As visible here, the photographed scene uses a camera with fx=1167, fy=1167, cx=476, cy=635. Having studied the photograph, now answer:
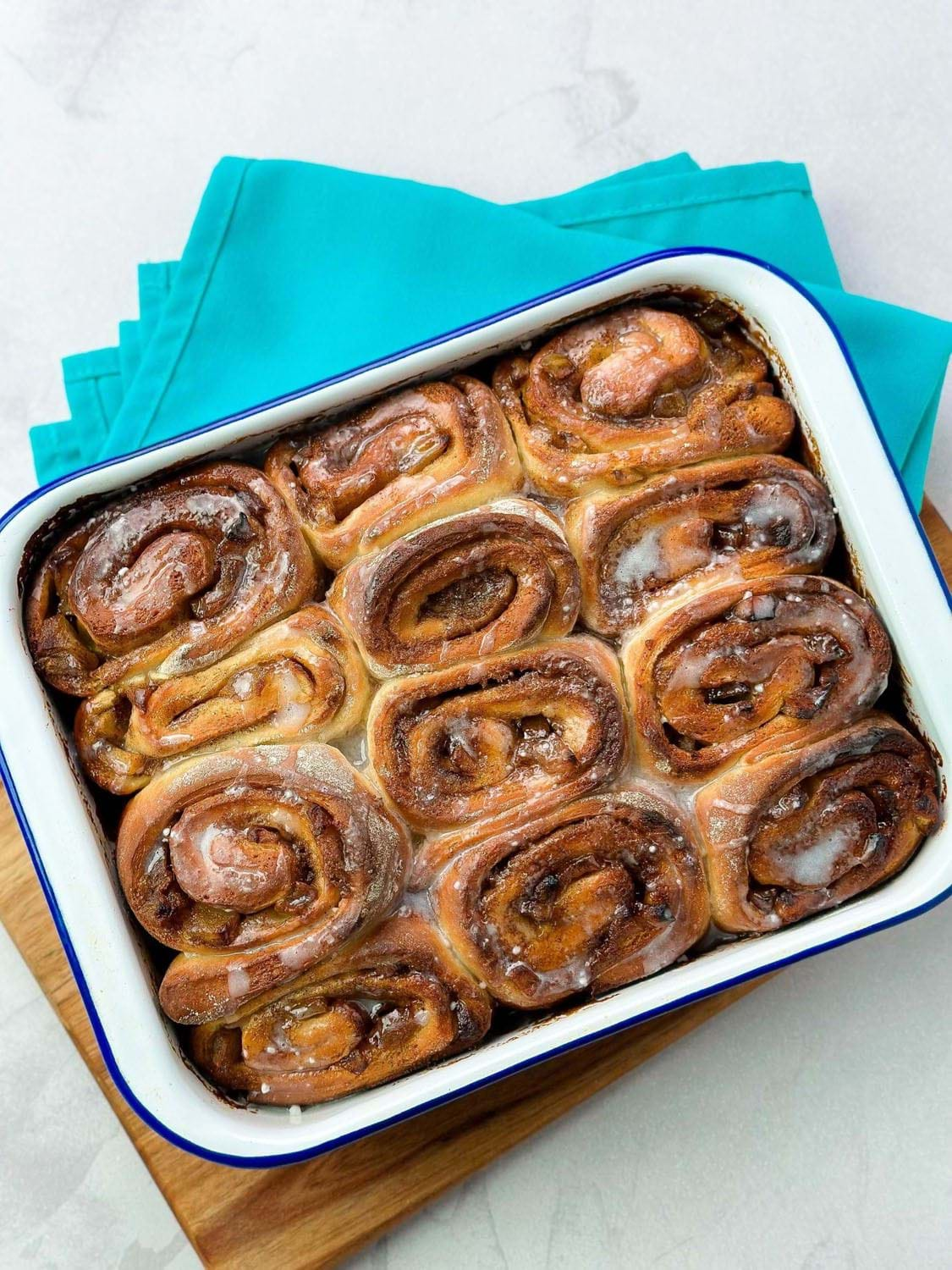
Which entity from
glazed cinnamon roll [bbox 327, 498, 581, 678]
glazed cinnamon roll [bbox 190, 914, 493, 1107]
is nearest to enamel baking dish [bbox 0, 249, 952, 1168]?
glazed cinnamon roll [bbox 190, 914, 493, 1107]

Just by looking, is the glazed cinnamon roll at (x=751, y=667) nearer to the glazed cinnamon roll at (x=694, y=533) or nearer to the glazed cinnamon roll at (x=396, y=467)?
the glazed cinnamon roll at (x=694, y=533)

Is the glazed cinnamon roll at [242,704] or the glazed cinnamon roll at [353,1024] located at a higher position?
the glazed cinnamon roll at [242,704]

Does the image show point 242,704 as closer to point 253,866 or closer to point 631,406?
point 253,866

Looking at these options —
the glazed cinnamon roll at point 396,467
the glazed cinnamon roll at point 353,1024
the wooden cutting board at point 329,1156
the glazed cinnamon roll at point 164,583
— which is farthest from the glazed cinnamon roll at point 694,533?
the wooden cutting board at point 329,1156

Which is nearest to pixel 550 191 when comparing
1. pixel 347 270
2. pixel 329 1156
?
pixel 347 270

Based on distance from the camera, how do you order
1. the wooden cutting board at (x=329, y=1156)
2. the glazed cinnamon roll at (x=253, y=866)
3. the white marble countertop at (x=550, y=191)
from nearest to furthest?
the glazed cinnamon roll at (x=253, y=866)
the wooden cutting board at (x=329, y=1156)
the white marble countertop at (x=550, y=191)

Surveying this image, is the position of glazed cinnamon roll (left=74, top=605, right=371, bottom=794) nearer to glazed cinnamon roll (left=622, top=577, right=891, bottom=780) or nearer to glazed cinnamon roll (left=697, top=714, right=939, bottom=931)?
glazed cinnamon roll (left=622, top=577, right=891, bottom=780)
